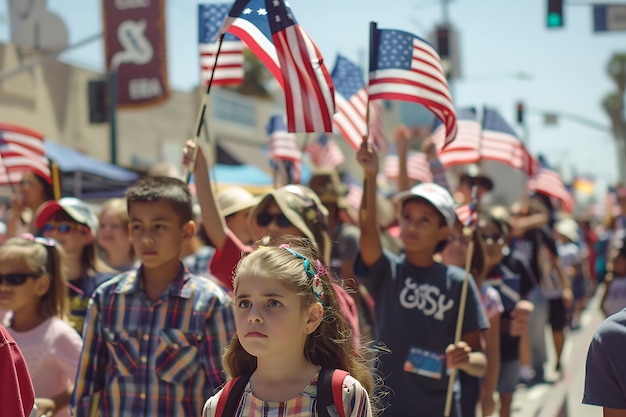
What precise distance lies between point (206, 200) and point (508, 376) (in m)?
3.54

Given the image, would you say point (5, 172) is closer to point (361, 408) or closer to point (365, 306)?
point (365, 306)

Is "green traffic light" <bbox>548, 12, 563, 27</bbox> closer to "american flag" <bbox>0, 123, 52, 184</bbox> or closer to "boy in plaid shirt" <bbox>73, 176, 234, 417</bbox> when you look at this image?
"american flag" <bbox>0, 123, 52, 184</bbox>

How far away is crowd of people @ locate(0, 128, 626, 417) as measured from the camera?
109 inches

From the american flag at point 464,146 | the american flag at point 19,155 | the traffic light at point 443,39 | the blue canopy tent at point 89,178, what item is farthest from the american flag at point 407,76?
the traffic light at point 443,39

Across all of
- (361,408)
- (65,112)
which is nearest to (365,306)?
(361,408)

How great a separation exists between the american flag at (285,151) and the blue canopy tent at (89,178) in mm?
4735

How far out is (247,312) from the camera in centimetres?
274

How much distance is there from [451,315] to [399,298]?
269mm

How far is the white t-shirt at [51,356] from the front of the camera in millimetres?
4039

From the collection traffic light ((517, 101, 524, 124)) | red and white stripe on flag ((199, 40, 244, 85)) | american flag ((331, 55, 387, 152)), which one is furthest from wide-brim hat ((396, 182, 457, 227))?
traffic light ((517, 101, 524, 124))

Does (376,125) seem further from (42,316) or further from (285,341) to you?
(285,341)

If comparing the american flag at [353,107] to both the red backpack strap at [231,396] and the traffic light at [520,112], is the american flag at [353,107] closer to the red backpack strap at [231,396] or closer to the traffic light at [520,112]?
the red backpack strap at [231,396]

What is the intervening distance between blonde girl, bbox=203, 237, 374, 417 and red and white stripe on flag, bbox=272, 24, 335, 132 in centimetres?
165

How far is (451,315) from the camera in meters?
4.42
